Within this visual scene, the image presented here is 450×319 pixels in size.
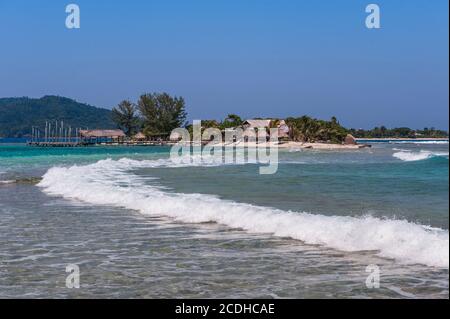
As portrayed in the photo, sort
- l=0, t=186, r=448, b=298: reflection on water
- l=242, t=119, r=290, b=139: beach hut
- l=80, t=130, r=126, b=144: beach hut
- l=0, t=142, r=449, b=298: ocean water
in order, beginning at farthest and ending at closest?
l=80, t=130, r=126, b=144: beach hut, l=242, t=119, r=290, b=139: beach hut, l=0, t=142, r=449, b=298: ocean water, l=0, t=186, r=448, b=298: reflection on water

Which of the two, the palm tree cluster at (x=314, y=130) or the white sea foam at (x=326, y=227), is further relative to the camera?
the palm tree cluster at (x=314, y=130)

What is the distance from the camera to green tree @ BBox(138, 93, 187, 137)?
15375 centimetres

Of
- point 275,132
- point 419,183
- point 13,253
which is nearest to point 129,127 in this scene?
point 275,132

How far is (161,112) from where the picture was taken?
510ft

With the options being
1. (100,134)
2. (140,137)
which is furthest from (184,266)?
(140,137)

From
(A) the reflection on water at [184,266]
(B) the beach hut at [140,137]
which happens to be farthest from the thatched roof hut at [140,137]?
(A) the reflection on water at [184,266]

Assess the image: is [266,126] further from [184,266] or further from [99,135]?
[184,266]

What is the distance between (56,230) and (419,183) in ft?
53.2

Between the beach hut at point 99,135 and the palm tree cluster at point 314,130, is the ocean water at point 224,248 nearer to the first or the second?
the palm tree cluster at point 314,130

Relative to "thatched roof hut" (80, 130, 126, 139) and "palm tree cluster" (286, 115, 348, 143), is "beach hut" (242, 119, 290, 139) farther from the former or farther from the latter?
"thatched roof hut" (80, 130, 126, 139)

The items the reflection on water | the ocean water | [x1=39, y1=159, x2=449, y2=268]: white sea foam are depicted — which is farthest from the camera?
[x1=39, y1=159, x2=449, y2=268]: white sea foam

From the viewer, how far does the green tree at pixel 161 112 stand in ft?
504

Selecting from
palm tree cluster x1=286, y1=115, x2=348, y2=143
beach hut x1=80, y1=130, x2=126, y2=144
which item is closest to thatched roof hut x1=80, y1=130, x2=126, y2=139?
beach hut x1=80, y1=130, x2=126, y2=144

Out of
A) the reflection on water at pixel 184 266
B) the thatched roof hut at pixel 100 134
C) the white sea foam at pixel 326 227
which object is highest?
the thatched roof hut at pixel 100 134
